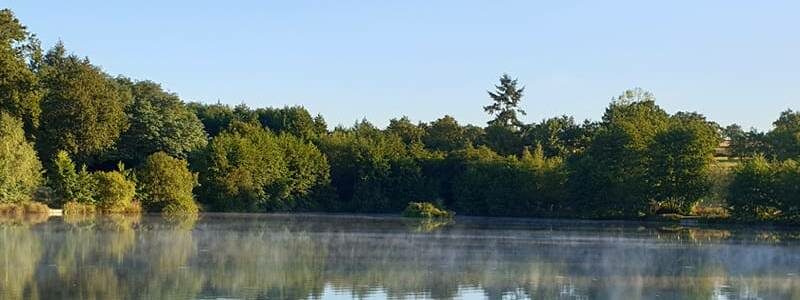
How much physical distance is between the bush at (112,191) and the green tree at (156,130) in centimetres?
848

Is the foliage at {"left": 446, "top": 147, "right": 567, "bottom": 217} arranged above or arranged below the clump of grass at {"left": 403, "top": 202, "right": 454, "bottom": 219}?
above

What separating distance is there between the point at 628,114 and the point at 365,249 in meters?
52.1

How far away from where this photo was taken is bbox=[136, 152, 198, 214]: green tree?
60.0 m

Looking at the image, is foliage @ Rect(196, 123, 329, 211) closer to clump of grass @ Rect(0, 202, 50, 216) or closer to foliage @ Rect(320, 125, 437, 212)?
foliage @ Rect(320, 125, 437, 212)

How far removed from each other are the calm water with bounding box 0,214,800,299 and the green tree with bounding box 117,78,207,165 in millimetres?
23373

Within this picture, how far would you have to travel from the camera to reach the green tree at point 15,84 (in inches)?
2272

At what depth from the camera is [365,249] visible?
3136 cm

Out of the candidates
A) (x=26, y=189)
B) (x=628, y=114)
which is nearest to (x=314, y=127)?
(x=628, y=114)

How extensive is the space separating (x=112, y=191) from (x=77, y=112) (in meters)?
5.89

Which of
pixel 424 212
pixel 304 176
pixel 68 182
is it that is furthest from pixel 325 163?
pixel 68 182

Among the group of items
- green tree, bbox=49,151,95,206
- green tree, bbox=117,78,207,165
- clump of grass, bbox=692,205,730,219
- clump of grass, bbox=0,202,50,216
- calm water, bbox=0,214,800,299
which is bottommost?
calm water, bbox=0,214,800,299

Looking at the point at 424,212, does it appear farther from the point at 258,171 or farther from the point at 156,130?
A: the point at 156,130

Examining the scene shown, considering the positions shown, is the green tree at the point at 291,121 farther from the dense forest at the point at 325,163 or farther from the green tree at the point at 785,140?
the green tree at the point at 785,140

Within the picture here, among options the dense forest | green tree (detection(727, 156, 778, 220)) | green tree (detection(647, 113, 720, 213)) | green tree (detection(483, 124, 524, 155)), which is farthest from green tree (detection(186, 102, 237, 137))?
green tree (detection(727, 156, 778, 220))
